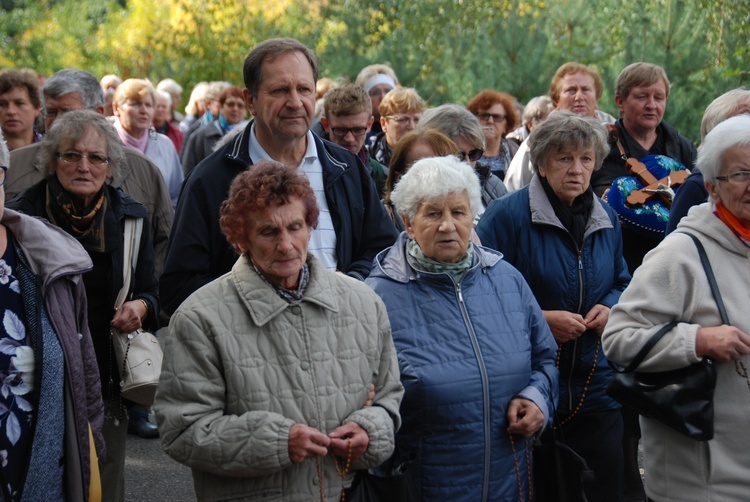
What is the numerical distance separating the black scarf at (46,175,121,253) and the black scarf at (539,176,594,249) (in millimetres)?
2089

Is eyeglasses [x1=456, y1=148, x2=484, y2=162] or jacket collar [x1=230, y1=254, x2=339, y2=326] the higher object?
jacket collar [x1=230, y1=254, x2=339, y2=326]

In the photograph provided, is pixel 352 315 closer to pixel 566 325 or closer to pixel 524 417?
pixel 524 417

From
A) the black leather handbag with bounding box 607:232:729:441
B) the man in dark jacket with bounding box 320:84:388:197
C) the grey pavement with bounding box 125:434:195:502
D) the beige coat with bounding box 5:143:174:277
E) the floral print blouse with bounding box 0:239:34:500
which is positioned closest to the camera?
the floral print blouse with bounding box 0:239:34:500

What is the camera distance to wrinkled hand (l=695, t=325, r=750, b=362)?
136 inches

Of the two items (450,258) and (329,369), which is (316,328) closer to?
(329,369)

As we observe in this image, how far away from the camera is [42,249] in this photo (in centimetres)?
360

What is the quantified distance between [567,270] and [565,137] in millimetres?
670

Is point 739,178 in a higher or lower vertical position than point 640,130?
higher

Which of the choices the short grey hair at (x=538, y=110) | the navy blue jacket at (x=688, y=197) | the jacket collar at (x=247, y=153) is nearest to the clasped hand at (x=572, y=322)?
the navy blue jacket at (x=688, y=197)

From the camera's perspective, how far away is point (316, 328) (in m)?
3.39

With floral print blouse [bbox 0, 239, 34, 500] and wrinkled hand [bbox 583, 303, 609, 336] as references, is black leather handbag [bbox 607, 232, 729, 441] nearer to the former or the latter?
wrinkled hand [bbox 583, 303, 609, 336]

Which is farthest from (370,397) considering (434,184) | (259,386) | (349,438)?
(434,184)

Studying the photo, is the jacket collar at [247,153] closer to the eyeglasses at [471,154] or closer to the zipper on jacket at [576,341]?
the zipper on jacket at [576,341]

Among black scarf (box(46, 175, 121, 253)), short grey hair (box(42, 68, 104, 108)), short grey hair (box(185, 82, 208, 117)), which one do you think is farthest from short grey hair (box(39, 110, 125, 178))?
short grey hair (box(185, 82, 208, 117))
